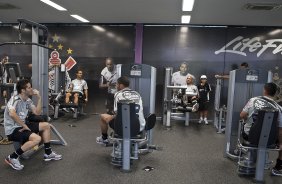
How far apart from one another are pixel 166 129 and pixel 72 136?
2.05m

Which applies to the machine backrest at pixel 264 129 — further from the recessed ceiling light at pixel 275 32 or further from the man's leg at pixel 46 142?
the recessed ceiling light at pixel 275 32

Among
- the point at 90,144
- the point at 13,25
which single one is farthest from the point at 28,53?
the point at 90,144

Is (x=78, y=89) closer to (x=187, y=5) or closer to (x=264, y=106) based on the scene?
(x=187, y=5)

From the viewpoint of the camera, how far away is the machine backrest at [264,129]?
9.44 ft

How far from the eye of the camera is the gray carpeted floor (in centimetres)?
306

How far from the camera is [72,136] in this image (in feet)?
16.1

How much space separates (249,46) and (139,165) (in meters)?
5.01

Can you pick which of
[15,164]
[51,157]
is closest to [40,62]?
[51,157]

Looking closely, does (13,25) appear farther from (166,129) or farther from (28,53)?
(166,129)

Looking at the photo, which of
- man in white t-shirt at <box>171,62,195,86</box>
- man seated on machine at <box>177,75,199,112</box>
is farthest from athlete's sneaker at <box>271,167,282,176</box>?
man in white t-shirt at <box>171,62,195,86</box>

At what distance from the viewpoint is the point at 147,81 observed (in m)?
4.02

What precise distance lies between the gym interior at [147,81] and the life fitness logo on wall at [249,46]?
26 mm

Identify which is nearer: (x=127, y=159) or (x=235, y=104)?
(x=127, y=159)

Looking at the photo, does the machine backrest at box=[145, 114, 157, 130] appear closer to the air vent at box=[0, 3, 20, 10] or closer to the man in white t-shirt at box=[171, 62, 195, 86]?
the man in white t-shirt at box=[171, 62, 195, 86]
